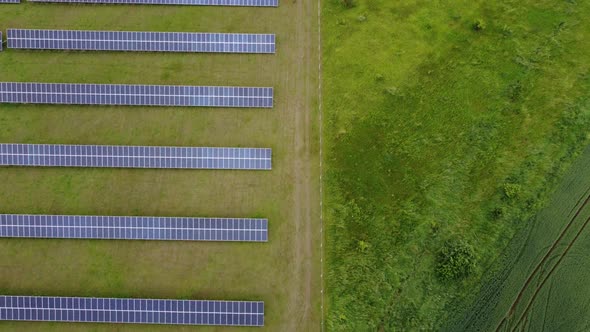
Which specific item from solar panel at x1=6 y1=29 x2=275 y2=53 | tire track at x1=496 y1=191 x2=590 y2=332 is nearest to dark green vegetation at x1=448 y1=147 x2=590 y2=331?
tire track at x1=496 y1=191 x2=590 y2=332

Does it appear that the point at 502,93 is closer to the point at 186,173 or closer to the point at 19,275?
the point at 186,173

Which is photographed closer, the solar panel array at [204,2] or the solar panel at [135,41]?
the solar panel at [135,41]

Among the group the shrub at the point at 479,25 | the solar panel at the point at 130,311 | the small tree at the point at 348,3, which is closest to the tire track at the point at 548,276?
the shrub at the point at 479,25

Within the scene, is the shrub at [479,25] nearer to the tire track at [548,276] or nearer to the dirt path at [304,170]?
the dirt path at [304,170]

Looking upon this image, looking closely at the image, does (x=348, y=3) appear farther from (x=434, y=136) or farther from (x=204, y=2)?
(x=434, y=136)

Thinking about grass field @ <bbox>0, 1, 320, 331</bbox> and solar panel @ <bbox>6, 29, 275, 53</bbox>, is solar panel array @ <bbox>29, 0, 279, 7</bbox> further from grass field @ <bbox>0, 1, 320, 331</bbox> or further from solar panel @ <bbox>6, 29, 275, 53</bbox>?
solar panel @ <bbox>6, 29, 275, 53</bbox>
